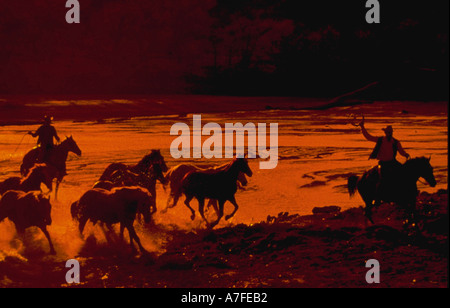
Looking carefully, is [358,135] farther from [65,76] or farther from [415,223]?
[65,76]

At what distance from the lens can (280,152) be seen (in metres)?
22.4

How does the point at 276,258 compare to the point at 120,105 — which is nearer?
the point at 276,258

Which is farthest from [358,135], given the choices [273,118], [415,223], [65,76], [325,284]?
[65,76]

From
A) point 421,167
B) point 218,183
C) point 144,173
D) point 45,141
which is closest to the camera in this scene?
point 421,167

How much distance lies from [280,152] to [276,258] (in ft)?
39.3

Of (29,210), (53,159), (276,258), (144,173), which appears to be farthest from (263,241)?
(53,159)

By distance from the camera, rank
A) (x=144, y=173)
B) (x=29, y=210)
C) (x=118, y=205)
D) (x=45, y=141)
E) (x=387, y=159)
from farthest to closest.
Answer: (x=45, y=141) → (x=144, y=173) → (x=29, y=210) → (x=118, y=205) → (x=387, y=159)

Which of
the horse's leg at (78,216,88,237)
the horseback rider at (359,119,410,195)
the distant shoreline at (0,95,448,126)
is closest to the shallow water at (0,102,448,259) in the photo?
the horse's leg at (78,216,88,237)

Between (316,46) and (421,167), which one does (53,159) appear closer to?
(421,167)

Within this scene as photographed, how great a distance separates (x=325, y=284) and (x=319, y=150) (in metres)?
13.6

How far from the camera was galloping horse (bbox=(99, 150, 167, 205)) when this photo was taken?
1279cm

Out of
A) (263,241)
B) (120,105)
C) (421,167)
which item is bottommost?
(263,241)

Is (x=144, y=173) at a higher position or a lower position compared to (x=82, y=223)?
higher

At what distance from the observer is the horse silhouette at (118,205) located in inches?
414
